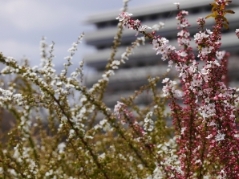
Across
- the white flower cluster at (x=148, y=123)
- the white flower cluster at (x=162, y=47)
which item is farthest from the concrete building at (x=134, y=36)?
the white flower cluster at (x=162, y=47)

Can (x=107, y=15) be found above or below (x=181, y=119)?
above

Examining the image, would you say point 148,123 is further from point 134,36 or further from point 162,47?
point 134,36

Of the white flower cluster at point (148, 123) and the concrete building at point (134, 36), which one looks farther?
the concrete building at point (134, 36)

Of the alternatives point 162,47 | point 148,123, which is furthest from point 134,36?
point 162,47

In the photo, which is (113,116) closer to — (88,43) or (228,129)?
(228,129)

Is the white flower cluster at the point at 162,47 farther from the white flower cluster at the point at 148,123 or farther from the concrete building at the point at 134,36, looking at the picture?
the concrete building at the point at 134,36

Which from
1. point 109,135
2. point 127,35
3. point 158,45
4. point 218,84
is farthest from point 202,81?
point 127,35

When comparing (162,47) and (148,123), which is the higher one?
(148,123)

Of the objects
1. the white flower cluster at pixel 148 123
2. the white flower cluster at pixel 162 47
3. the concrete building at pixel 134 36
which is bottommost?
the white flower cluster at pixel 162 47

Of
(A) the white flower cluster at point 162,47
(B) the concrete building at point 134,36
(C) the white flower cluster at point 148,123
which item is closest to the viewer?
(A) the white flower cluster at point 162,47

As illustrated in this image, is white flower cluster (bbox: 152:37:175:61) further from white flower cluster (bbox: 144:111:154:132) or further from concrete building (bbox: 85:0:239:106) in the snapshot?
concrete building (bbox: 85:0:239:106)

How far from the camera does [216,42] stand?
11.2ft

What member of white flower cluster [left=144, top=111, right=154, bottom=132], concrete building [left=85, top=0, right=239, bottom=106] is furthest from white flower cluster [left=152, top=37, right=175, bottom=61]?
concrete building [left=85, top=0, right=239, bottom=106]

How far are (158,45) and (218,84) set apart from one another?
14.7 inches
